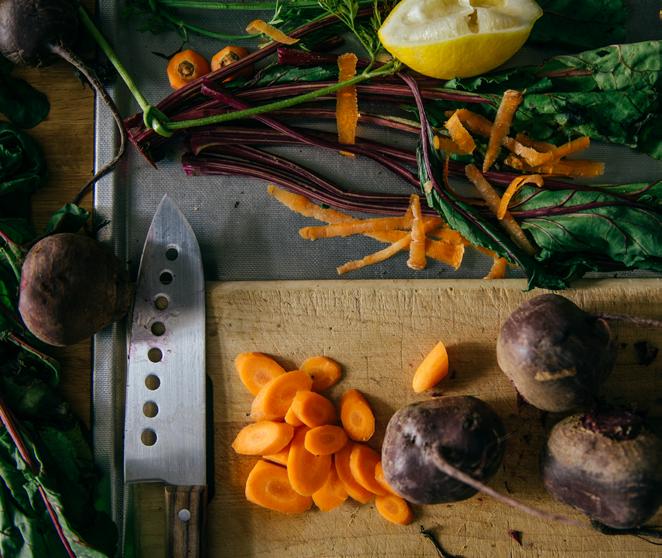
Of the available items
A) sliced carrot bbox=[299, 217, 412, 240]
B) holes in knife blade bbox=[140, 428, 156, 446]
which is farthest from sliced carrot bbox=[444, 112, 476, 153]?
holes in knife blade bbox=[140, 428, 156, 446]

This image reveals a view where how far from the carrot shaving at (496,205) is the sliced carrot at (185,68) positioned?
3.27ft

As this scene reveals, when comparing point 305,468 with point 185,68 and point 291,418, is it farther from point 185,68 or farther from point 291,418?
point 185,68

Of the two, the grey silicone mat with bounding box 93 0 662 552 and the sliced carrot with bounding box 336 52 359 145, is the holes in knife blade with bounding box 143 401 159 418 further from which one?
the sliced carrot with bounding box 336 52 359 145

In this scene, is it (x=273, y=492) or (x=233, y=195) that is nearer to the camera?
(x=273, y=492)

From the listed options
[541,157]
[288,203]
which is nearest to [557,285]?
[541,157]

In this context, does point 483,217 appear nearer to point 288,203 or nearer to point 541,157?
point 541,157

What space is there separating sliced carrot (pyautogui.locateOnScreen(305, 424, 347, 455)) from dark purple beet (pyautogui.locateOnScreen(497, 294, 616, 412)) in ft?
1.95

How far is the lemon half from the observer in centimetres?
200

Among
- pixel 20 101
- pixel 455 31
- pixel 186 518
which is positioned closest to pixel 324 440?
pixel 186 518

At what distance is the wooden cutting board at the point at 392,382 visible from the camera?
2.20 m

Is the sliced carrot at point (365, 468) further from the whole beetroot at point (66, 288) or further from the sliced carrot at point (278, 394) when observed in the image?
the whole beetroot at point (66, 288)

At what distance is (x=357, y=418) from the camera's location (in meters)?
2.19

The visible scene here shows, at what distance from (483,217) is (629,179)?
556 millimetres

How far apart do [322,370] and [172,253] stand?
651 mm
